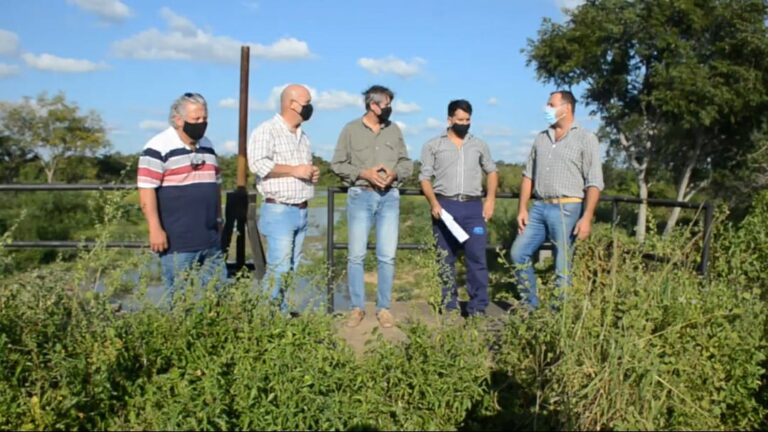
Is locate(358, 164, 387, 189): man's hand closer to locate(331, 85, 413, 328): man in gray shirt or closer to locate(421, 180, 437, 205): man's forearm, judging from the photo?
locate(331, 85, 413, 328): man in gray shirt

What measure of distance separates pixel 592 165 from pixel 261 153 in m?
2.47

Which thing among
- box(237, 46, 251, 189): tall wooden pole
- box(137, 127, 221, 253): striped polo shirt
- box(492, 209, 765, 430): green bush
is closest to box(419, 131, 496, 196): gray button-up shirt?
box(237, 46, 251, 189): tall wooden pole

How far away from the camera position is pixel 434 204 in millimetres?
5402

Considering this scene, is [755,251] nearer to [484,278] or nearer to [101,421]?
[484,278]

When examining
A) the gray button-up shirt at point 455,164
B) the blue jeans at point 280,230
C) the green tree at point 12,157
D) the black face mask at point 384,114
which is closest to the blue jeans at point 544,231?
the gray button-up shirt at point 455,164

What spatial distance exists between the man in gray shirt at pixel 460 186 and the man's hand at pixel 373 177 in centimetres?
46

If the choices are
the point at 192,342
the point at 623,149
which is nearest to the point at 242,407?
the point at 192,342

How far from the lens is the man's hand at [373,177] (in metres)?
5.15

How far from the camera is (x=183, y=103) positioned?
4.50m

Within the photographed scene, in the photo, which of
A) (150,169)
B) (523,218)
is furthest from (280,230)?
(523,218)

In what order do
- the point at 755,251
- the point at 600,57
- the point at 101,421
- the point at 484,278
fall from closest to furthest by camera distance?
1. the point at 101,421
2. the point at 755,251
3. the point at 484,278
4. the point at 600,57

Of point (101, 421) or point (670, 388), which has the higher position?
point (670, 388)

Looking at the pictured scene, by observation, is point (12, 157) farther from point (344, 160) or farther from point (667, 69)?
point (344, 160)

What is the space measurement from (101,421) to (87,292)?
79cm
